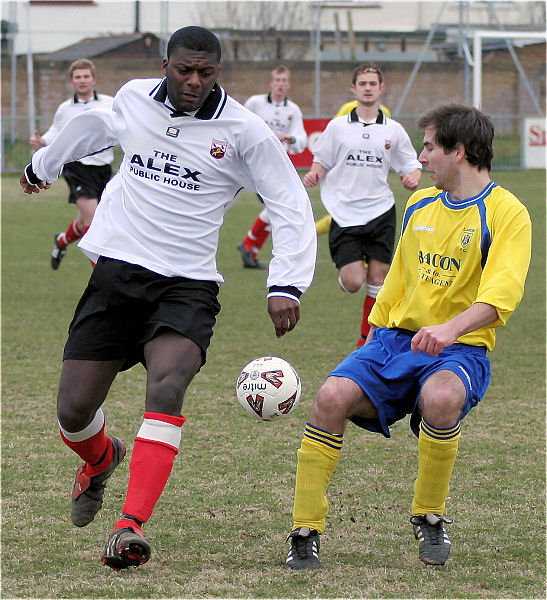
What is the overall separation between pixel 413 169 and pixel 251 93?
26793 millimetres

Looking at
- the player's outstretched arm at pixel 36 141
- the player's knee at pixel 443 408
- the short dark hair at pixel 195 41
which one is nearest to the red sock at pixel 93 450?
the player's knee at pixel 443 408

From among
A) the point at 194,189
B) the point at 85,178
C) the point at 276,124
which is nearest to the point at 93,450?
the point at 194,189

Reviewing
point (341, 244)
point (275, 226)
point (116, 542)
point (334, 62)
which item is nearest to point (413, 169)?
point (341, 244)

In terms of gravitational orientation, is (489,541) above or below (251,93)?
below

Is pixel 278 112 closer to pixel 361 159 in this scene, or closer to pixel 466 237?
pixel 361 159

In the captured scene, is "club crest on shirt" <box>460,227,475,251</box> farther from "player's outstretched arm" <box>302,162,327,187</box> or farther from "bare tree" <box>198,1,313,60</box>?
"bare tree" <box>198,1,313,60</box>

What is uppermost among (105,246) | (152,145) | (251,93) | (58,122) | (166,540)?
(251,93)

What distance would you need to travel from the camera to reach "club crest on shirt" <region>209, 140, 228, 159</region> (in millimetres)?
4074

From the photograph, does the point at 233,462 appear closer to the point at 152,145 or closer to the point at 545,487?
the point at 545,487

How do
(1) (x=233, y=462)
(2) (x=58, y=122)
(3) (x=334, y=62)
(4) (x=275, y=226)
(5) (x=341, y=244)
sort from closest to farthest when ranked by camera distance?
(4) (x=275, y=226)
(1) (x=233, y=462)
(5) (x=341, y=244)
(2) (x=58, y=122)
(3) (x=334, y=62)

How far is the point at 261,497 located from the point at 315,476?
A: 2.69 ft

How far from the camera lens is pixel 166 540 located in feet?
13.6

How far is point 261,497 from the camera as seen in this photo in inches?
185

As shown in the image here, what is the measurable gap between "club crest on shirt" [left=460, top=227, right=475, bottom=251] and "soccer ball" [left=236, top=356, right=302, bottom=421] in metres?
0.89
